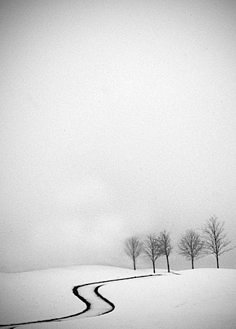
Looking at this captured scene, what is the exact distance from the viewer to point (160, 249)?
56062 mm

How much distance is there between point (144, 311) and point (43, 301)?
14.4 m

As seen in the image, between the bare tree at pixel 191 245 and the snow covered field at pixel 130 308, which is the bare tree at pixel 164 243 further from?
the snow covered field at pixel 130 308

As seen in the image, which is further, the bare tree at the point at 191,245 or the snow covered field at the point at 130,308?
the bare tree at the point at 191,245

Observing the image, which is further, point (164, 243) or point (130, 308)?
point (164, 243)

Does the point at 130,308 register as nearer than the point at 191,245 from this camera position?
Yes

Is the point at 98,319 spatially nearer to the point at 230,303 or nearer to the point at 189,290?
the point at 230,303

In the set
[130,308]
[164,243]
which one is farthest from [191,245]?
[130,308]

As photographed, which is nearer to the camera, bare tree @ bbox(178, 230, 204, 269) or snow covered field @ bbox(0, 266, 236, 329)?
snow covered field @ bbox(0, 266, 236, 329)

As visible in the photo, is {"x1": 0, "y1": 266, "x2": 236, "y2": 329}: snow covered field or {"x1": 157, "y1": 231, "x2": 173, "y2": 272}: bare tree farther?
{"x1": 157, "y1": 231, "x2": 173, "y2": 272}: bare tree

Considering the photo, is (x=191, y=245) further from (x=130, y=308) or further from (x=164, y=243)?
(x=130, y=308)

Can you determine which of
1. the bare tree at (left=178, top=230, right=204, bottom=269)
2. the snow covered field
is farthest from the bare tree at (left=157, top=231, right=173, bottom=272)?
the snow covered field

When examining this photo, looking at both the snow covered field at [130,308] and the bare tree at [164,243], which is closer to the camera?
the snow covered field at [130,308]

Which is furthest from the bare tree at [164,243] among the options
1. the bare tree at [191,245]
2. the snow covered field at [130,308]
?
the snow covered field at [130,308]

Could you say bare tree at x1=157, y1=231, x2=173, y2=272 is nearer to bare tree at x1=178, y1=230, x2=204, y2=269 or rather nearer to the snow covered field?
bare tree at x1=178, y1=230, x2=204, y2=269
